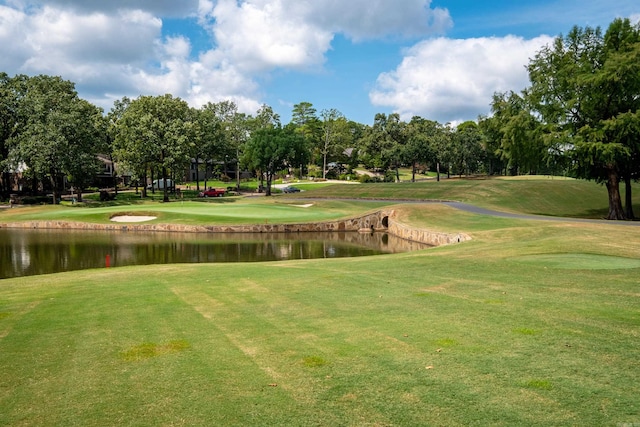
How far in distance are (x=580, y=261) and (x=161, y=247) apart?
2620cm

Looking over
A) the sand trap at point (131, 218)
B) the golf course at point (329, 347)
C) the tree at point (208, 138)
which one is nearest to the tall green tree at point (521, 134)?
the golf course at point (329, 347)

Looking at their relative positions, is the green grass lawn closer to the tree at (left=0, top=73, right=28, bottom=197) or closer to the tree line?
the tree line

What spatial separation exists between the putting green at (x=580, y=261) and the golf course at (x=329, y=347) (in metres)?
0.16

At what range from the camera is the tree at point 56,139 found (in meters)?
61.6

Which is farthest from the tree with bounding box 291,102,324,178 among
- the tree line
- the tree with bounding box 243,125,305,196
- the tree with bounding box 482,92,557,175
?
the tree with bounding box 482,92,557,175

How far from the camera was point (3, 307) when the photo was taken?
11094 millimetres

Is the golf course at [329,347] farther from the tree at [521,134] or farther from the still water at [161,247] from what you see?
the tree at [521,134]

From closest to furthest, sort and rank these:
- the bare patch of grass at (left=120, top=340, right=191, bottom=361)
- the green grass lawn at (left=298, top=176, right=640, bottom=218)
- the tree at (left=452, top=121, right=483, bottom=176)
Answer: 1. the bare patch of grass at (left=120, top=340, right=191, bottom=361)
2. the green grass lawn at (left=298, top=176, right=640, bottom=218)
3. the tree at (left=452, top=121, right=483, bottom=176)

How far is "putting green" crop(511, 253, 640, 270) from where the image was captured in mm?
15320

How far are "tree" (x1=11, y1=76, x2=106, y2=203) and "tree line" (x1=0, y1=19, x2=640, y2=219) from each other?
15 cm

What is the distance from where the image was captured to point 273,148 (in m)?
75.8

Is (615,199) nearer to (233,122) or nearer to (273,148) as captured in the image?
(273,148)

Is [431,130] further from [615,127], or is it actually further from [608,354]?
[608,354]

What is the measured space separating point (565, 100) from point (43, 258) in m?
40.7
